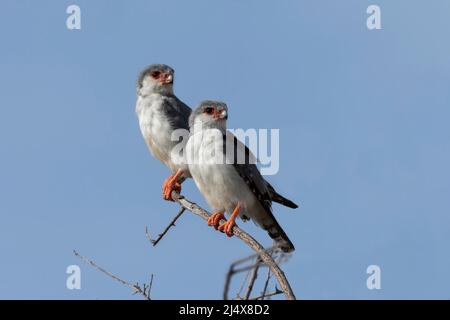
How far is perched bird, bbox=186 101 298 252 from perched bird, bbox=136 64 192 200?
1575 millimetres

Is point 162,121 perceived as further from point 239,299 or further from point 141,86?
point 239,299

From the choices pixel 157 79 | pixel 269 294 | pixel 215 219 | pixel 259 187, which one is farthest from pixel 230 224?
pixel 269 294

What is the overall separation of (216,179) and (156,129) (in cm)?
229

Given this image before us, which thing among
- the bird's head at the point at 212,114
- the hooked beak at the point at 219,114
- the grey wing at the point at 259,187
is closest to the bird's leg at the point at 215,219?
the grey wing at the point at 259,187

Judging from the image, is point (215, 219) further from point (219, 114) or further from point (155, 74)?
point (155, 74)

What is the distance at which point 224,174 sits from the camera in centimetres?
1156

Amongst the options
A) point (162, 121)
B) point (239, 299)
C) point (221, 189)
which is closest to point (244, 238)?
point (221, 189)

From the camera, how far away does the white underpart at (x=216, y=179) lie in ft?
37.8

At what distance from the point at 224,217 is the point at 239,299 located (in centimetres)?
513
